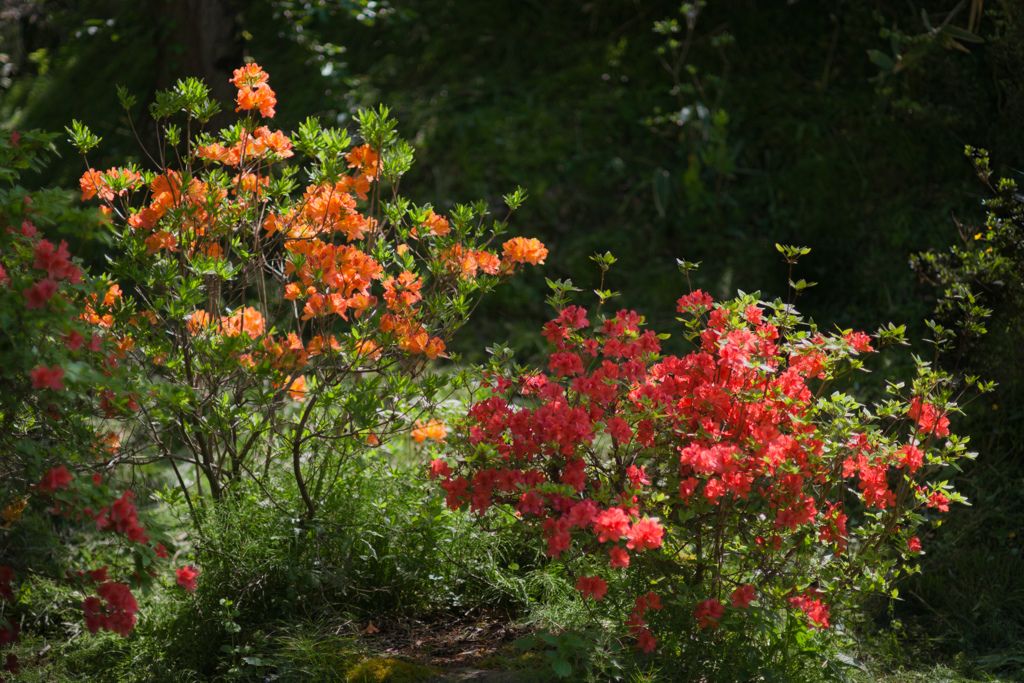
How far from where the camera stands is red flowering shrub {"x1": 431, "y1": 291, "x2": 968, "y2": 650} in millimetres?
1947

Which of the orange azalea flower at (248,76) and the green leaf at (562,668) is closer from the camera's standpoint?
the green leaf at (562,668)

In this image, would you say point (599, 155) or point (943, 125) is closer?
point (943, 125)

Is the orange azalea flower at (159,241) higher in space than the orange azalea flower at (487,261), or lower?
higher

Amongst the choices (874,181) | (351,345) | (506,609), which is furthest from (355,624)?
(874,181)

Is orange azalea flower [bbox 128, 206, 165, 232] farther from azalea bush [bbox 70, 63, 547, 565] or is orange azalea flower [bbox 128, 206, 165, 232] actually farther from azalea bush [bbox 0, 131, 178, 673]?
azalea bush [bbox 0, 131, 178, 673]

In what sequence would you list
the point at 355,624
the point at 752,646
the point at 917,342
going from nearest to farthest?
the point at 752,646 → the point at 355,624 → the point at 917,342

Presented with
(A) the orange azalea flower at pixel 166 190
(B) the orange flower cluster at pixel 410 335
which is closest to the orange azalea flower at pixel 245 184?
(A) the orange azalea flower at pixel 166 190

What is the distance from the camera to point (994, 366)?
3.06m

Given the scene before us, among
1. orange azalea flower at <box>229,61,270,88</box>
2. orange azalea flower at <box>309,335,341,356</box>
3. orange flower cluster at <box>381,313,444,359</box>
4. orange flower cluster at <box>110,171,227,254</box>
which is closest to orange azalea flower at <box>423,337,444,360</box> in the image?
orange flower cluster at <box>381,313,444,359</box>

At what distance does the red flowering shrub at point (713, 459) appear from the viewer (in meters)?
1.95

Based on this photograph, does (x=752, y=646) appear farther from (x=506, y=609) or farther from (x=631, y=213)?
(x=631, y=213)

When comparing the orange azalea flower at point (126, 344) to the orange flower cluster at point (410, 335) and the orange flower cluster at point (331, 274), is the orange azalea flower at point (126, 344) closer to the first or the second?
the orange flower cluster at point (331, 274)

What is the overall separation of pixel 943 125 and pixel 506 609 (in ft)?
11.2

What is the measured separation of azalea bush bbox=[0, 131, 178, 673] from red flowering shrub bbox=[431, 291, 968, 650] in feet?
2.63
